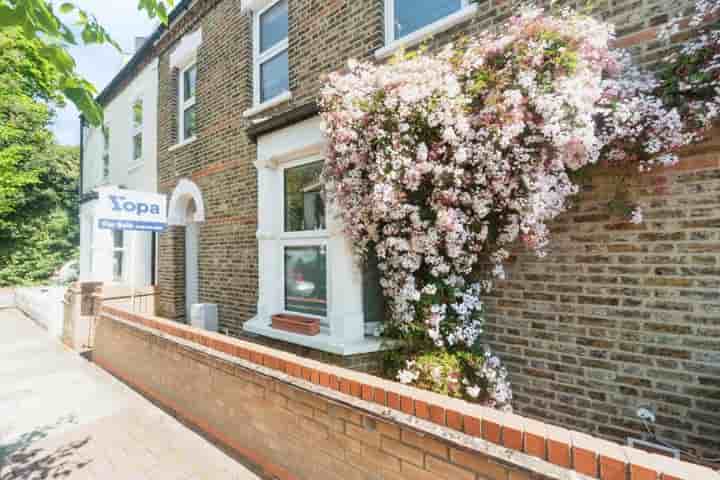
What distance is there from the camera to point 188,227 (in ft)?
25.9

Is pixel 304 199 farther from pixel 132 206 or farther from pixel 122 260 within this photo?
pixel 122 260

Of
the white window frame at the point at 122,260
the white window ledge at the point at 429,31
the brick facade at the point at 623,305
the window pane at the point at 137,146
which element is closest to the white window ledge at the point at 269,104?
the brick facade at the point at 623,305

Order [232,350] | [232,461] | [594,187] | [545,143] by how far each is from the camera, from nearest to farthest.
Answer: [545,143], [594,187], [232,461], [232,350]

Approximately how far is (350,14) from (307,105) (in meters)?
1.55

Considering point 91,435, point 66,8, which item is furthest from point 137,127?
point 66,8

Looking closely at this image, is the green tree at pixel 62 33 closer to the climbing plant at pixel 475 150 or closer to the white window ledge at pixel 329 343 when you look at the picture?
the climbing plant at pixel 475 150

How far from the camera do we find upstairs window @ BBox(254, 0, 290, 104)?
19.3 feet

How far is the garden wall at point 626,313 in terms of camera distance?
8.41 feet

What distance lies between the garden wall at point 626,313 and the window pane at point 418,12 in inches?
94.3

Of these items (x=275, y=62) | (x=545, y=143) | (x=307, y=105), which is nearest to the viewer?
(x=545, y=143)

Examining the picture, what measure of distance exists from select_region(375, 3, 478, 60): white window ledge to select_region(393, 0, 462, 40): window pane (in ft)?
0.86

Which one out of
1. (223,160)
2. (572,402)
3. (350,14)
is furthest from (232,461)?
(350,14)

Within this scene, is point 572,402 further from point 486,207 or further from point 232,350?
point 232,350

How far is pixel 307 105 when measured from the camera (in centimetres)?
408
